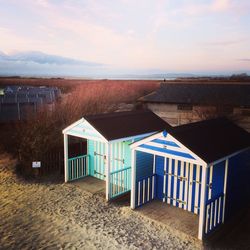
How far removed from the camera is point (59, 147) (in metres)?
14.9

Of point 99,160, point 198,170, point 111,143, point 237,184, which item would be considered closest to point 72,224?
point 111,143

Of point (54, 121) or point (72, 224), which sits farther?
point (54, 121)

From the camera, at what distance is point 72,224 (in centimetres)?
923

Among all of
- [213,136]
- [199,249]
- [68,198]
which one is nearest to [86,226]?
[68,198]

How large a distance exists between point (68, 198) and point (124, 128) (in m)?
3.73

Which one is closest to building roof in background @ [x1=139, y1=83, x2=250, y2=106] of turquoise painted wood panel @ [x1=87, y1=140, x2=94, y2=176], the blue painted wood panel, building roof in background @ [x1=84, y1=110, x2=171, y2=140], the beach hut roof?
building roof in background @ [x1=84, y1=110, x2=171, y2=140]

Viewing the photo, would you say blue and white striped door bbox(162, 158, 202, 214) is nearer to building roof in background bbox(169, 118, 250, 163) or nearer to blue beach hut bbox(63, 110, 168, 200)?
building roof in background bbox(169, 118, 250, 163)

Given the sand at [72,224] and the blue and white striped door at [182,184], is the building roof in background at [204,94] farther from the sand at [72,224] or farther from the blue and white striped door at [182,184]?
the sand at [72,224]

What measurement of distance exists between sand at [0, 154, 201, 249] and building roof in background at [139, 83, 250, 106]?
10121mm

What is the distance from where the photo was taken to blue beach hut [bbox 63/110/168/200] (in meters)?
11.2

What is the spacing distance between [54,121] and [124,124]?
778 centimetres

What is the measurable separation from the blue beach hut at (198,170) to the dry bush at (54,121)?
6.07 meters

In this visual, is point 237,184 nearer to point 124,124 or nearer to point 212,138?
point 212,138

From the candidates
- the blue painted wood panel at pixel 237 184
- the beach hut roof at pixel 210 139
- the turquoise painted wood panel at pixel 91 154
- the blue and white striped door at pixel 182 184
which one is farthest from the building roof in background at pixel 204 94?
the blue and white striped door at pixel 182 184
